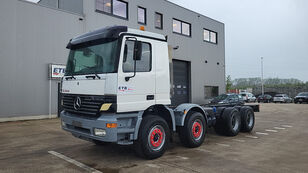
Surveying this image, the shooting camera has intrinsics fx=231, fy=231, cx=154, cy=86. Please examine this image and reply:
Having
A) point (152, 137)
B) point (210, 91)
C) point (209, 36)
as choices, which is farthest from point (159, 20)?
point (152, 137)

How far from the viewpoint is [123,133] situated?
4742 mm

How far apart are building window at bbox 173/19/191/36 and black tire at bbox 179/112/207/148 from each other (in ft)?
50.1

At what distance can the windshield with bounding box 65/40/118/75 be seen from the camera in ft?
15.6

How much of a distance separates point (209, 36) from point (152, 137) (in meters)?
21.1

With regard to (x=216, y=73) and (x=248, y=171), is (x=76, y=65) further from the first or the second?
(x=216, y=73)

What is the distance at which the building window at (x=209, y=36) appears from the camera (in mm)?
23798

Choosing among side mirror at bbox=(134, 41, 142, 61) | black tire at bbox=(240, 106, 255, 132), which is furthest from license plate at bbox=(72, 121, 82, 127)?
black tire at bbox=(240, 106, 255, 132)

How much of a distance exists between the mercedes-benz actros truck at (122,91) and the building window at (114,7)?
10673 mm

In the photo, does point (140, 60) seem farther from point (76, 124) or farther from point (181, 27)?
point (181, 27)

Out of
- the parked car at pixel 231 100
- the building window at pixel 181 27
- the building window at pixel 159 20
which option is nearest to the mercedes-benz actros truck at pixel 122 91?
the parked car at pixel 231 100

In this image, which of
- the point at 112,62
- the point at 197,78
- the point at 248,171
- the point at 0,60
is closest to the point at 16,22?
the point at 0,60

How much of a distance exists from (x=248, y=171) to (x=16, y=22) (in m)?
13.4

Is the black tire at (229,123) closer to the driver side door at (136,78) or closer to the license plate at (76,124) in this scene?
the driver side door at (136,78)

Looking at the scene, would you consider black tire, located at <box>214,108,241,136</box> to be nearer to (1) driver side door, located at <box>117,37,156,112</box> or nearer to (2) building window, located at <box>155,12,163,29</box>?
(1) driver side door, located at <box>117,37,156,112</box>
